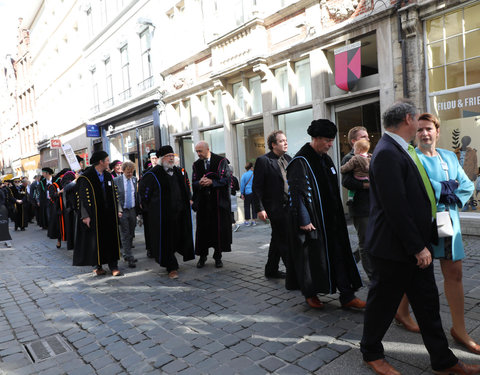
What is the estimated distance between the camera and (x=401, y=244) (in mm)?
2547

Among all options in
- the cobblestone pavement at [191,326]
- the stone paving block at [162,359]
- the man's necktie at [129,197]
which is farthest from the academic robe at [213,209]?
the stone paving block at [162,359]

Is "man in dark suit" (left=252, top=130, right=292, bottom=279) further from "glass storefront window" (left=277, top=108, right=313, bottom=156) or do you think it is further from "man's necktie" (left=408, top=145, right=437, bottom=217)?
"glass storefront window" (left=277, top=108, right=313, bottom=156)

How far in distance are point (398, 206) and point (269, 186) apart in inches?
103

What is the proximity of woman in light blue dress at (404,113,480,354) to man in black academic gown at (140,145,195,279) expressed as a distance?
383 cm

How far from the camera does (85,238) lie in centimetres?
614

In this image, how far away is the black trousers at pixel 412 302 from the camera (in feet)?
8.39

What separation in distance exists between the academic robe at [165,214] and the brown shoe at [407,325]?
133 inches

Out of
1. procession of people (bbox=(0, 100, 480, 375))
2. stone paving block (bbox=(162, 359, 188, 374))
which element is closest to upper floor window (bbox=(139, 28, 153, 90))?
procession of people (bbox=(0, 100, 480, 375))

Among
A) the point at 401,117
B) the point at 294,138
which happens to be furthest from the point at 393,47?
the point at 401,117

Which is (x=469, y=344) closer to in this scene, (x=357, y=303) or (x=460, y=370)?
(x=460, y=370)

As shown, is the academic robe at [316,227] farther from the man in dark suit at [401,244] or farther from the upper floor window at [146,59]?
the upper floor window at [146,59]

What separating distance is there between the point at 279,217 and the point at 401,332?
201 centimetres

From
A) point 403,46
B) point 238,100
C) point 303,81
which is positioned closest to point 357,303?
point 403,46

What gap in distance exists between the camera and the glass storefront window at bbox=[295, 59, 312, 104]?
10.3 metres
